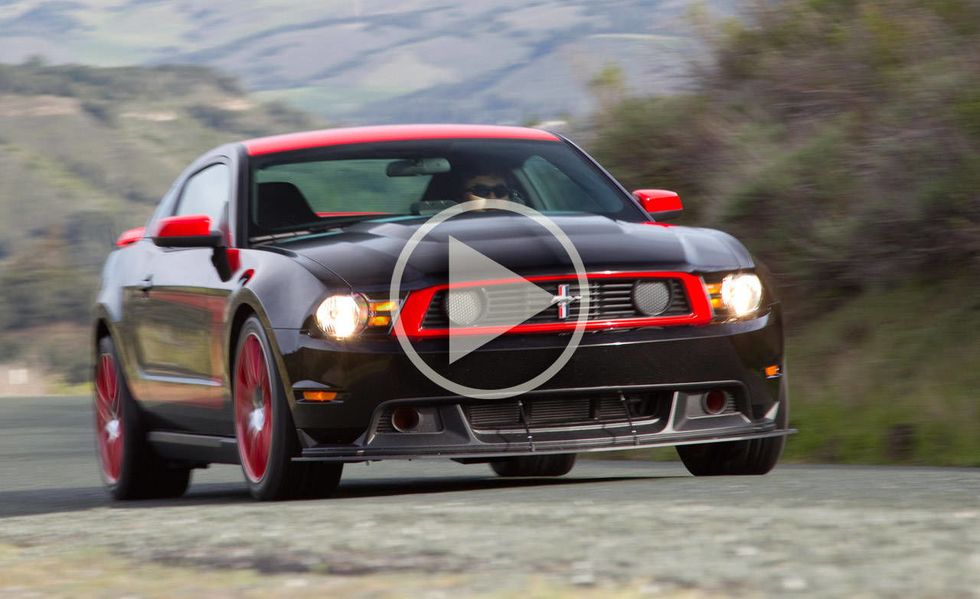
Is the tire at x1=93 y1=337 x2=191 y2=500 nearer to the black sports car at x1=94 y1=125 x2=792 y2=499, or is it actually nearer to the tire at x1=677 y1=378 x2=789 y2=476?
the black sports car at x1=94 y1=125 x2=792 y2=499

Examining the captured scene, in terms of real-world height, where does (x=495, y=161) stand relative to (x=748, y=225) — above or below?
above

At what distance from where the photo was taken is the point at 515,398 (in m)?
6.95

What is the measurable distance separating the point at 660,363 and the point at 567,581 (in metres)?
2.71

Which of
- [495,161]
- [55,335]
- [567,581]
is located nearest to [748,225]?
[495,161]

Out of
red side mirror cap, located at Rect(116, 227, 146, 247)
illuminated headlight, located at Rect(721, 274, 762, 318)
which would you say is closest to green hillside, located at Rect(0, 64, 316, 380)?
red side mirror cap, located at Rect(116, 227, 146, 247)

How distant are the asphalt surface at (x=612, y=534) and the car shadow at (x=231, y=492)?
0.08 m

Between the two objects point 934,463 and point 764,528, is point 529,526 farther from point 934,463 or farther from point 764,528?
point 934,463

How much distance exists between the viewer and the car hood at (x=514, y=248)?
22.8 feet

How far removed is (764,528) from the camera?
201 inches

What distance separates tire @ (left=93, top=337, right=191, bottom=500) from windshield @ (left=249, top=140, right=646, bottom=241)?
136 cm

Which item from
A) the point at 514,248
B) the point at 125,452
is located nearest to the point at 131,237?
the point at 125,452

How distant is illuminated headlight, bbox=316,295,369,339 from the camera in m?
6.91

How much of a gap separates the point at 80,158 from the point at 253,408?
323ft
